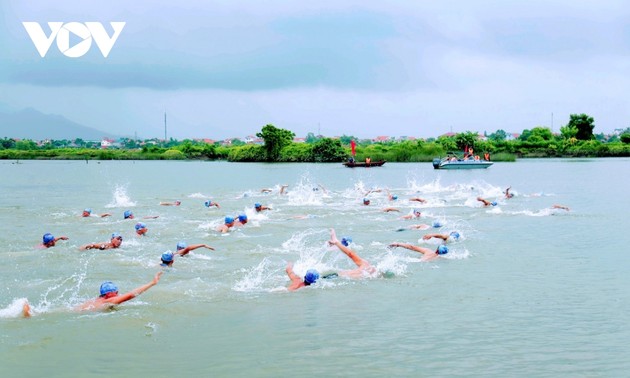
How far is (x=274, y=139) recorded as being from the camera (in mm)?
119062

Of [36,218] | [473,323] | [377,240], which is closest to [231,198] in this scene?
[36,218]

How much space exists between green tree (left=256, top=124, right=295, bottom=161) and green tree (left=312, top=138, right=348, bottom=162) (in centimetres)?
666

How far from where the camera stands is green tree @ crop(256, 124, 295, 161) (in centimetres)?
11744

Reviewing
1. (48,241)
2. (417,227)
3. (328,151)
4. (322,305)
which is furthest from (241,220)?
(328,151)

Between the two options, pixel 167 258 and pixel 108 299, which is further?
pixel 167 258

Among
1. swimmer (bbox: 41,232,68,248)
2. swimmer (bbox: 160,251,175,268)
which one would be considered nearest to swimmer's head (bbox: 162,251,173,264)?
swimmer (bbox: 160,251,175,268)

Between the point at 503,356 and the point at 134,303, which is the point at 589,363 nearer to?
the point at 503,356

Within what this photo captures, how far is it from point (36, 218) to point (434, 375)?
2481cm

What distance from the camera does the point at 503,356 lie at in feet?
32.4

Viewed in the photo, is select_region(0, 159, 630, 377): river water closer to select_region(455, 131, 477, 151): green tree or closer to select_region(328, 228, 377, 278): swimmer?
select_region(328, 228, 377, 278): swimmer

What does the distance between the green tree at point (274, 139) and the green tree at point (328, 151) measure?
666 centimetres

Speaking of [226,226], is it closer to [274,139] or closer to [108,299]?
[108,299]

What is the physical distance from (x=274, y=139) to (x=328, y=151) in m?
10.9

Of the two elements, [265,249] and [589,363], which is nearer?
[589,363]
